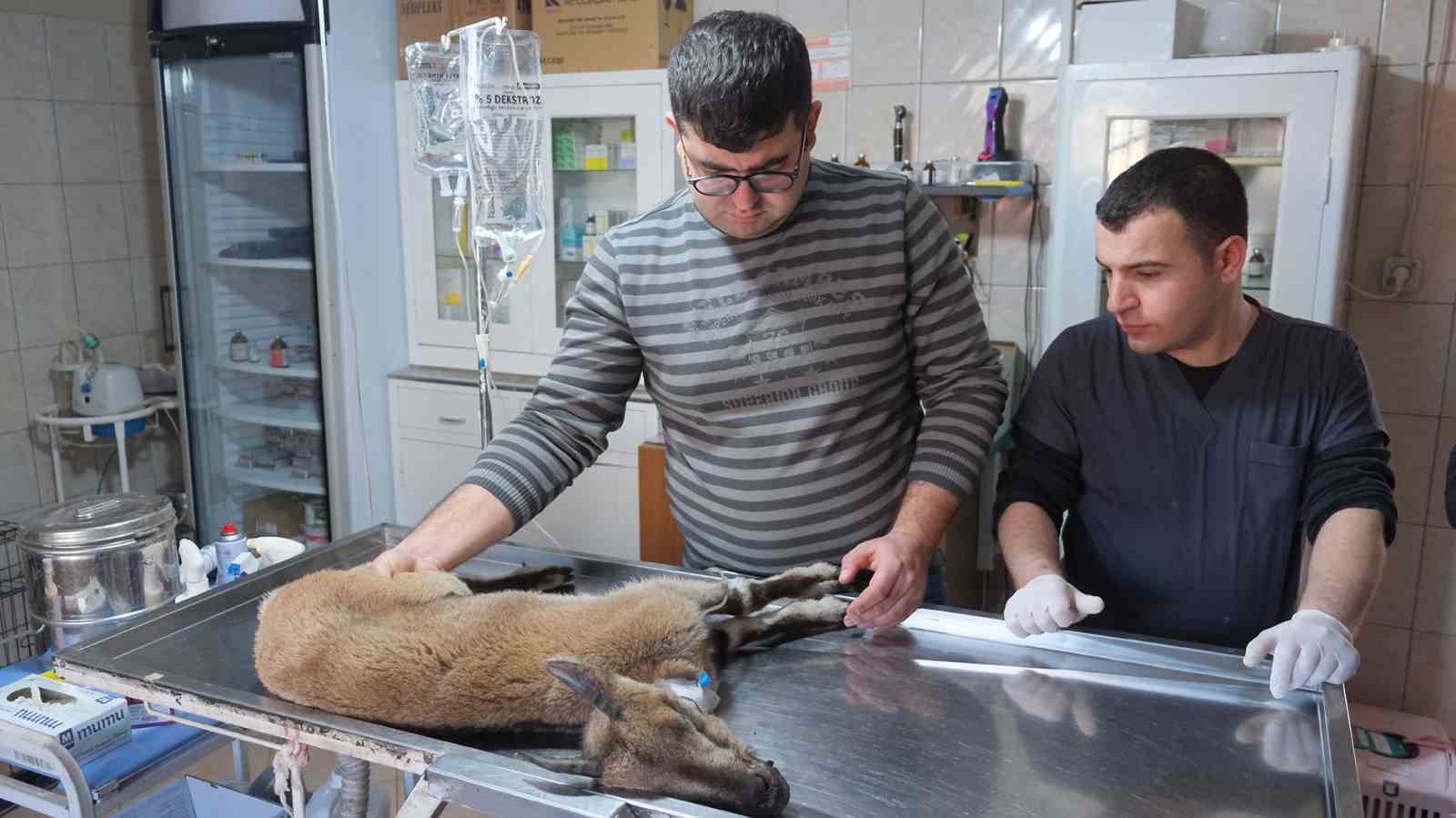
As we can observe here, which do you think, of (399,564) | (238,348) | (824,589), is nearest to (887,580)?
(824,589)

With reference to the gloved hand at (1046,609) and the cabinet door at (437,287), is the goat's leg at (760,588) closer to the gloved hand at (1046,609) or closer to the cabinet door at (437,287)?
the gloved hand at (1046,609)

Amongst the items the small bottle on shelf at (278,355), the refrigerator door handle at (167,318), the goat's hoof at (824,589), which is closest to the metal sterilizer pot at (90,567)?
the goat's hoof at (824,589)

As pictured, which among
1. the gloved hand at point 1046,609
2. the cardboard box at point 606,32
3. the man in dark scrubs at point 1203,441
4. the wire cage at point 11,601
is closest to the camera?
the gloved hand at point 1046,609

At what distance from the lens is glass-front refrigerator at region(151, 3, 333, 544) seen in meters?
3.41

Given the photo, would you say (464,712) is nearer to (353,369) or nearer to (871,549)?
(871,549)

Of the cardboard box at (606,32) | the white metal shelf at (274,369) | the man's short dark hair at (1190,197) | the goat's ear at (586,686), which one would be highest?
the cardboard box at (606,32)

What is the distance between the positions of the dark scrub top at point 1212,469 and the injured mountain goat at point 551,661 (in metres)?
0.52

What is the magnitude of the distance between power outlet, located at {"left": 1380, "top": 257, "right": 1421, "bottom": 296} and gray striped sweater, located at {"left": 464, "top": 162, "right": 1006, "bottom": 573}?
182 centimetres

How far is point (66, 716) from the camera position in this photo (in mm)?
1613

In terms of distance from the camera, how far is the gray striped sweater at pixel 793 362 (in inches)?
58.7

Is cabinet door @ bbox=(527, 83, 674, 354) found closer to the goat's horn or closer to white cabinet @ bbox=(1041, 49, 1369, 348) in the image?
white cabinet @ bbox=(1041, 49, 1369, 348)

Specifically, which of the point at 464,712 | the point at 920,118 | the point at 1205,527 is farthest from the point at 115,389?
the point at 1205,527

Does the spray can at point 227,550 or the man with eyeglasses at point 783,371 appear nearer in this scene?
the man with eyeglasses at point 783,371

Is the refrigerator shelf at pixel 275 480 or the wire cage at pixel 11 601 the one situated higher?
the refrigerator shelf at pixel 275 480
